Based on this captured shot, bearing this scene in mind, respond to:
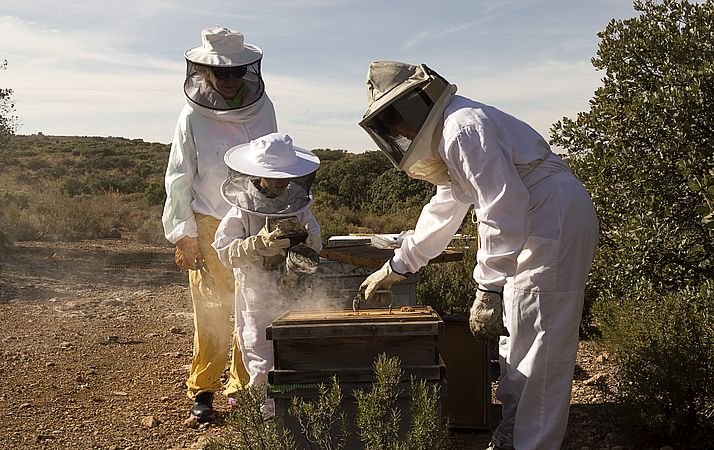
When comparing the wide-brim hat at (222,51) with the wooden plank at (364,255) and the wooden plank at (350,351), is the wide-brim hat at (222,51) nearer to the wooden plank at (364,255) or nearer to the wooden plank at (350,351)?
the wooden plank at (364,255)

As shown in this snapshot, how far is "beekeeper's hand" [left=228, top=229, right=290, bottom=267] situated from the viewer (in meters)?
4.43

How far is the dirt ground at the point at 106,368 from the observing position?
15.8ft

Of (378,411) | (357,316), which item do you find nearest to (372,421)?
(378,411)

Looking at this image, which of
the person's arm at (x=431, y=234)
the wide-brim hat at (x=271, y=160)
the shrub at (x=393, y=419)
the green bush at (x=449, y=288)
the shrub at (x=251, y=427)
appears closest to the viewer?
the shrub at (x=393, y=419)

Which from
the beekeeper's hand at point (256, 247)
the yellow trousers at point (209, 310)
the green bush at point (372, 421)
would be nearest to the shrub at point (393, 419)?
the green bush at point (372, 421)

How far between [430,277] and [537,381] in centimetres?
345

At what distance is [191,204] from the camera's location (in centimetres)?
518

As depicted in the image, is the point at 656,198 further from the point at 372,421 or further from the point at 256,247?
the point at 372,421

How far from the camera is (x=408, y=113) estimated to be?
3535mm

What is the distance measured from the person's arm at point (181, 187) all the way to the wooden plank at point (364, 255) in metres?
0.93

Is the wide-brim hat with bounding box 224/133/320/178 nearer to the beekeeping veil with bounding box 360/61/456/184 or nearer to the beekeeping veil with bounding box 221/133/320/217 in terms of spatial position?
the beekeeping veil with bounding box 221/133/320/217

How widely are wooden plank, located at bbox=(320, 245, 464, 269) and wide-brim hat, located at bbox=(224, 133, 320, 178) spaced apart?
630 mm

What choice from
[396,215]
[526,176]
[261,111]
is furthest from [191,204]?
[396,215]

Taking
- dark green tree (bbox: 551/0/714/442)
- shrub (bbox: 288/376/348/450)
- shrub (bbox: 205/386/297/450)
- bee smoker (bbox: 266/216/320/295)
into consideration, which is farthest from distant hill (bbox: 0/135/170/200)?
shrub (bbox: 205/386/297/450)
